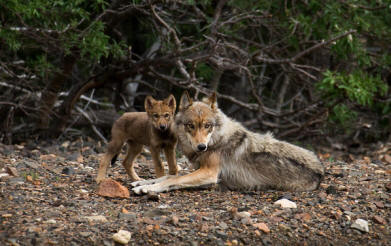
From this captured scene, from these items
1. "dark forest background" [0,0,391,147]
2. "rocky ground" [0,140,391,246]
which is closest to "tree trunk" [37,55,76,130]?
"dark forest background" [0,0,391,147]

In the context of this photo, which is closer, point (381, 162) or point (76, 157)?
point (76, 157)

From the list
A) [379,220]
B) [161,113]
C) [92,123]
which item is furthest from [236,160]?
[92,123]

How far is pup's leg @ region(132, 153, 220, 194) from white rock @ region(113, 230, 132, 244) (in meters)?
1.30

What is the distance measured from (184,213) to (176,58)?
392 centimetres

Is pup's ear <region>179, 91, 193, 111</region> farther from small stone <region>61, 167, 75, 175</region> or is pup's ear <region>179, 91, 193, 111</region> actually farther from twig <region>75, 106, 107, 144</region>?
twig <region>75, 106, 107, 144</region>

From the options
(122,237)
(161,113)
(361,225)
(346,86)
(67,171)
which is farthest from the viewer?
(346,86)

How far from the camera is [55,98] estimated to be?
8.66m

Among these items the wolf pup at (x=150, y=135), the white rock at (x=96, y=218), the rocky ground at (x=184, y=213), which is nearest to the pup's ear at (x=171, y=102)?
the wolf pup at (x=150, y=135)

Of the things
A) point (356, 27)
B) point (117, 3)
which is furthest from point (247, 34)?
point (117, 3)

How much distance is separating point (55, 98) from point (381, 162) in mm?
6065

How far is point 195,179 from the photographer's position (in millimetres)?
5426

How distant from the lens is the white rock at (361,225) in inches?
179

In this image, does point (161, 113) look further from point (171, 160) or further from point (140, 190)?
point (140, 190)

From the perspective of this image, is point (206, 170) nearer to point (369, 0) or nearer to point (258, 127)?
point (258, 127)
